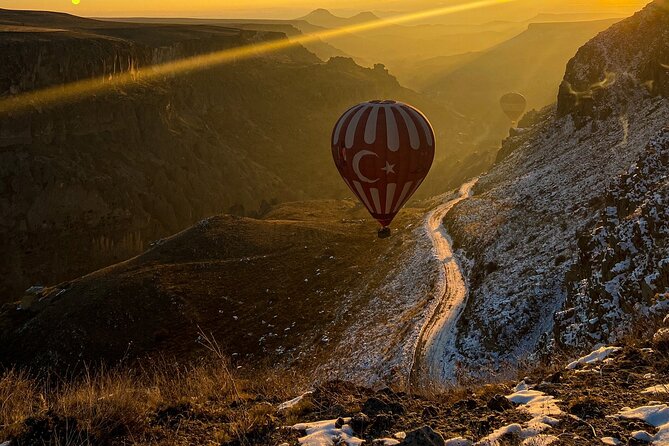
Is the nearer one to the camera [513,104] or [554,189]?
[554,189]

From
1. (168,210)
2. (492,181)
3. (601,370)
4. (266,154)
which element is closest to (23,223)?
(168,210)

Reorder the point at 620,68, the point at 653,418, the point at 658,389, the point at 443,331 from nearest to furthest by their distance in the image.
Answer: the point at 653,418 → the point at 658,389 → the point at 443,331 → the point at 620,68

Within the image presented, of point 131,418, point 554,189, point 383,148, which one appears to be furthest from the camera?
point 554,189

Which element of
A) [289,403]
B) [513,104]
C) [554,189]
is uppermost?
[513,104]

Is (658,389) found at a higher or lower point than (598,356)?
higher

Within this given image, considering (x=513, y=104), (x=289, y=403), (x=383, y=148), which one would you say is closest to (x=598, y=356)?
(x=289, y=403)

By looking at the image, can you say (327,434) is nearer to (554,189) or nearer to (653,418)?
(653,418)

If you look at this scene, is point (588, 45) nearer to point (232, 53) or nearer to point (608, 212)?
point (608, 212)
